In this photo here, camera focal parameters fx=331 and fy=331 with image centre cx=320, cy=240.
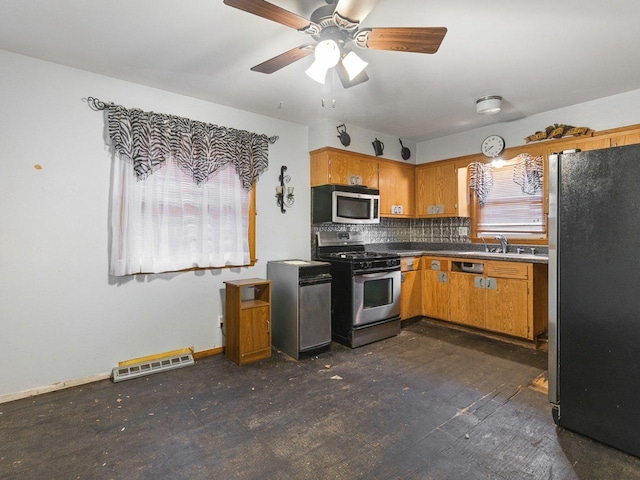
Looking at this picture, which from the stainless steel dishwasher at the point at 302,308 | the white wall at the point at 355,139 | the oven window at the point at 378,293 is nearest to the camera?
the stainless steel dishwasher at the point at 302,308

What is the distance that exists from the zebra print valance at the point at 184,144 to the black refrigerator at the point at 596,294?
264 centimetres

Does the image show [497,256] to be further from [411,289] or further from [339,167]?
[339,167]

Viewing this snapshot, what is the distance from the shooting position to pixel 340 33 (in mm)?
1839

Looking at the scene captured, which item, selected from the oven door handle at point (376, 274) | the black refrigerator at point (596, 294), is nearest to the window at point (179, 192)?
the oven door handle at point (376, 274)

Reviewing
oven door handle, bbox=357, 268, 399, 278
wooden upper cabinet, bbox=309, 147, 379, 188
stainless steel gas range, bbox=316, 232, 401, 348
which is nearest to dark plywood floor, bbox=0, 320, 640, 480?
stainless steel gas range, bbox=316, 232, 401, 348

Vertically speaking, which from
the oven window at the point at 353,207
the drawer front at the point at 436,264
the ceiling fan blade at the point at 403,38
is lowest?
the drawer front at the point at 436,264

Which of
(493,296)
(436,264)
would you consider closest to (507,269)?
(493,296)

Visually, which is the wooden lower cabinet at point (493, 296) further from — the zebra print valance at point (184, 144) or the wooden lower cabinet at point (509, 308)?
the zebra print valance at point (184, 144)

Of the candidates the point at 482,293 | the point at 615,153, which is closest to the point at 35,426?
the point at 615,153

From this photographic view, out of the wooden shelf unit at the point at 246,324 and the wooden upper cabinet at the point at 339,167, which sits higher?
the wooden upper cabinet at the point at 339,167

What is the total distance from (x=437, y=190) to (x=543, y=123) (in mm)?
1437

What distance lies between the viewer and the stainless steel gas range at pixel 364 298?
138 inches

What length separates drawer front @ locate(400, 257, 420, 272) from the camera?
4.13 metres

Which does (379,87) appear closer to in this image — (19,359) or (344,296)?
(344,296)
